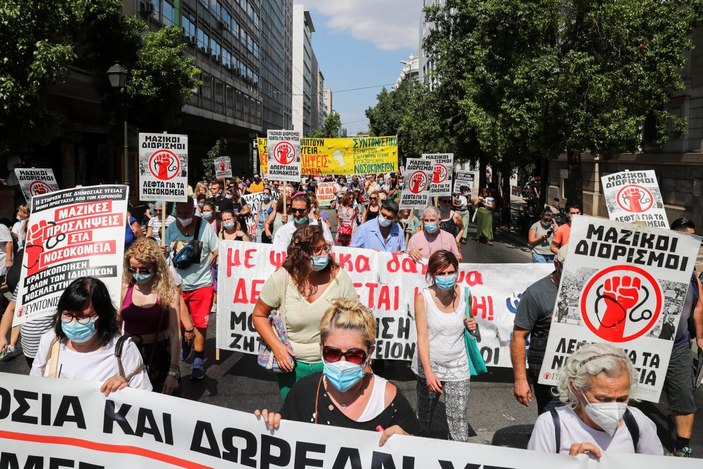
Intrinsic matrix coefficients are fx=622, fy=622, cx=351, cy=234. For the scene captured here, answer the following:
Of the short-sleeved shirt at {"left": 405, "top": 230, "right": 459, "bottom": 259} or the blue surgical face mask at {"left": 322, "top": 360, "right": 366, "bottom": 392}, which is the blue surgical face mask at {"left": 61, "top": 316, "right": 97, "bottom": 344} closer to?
the blue surgical face mask at {"left": 322, "top": 360, "right": 366, "bottom": 392}

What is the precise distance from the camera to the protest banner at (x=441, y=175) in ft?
37.6

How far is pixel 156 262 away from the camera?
402 cm

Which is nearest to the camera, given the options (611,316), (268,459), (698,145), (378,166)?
(268,459)

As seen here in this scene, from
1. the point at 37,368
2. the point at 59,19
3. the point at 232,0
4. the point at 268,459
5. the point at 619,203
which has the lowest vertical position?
the point at 268,459

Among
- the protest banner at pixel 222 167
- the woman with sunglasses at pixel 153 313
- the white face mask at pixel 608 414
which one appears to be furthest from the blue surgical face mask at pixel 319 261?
the protest banner at pixel 222 167

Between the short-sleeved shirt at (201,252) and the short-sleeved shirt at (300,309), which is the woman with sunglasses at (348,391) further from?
the short-sleeved shirt at (201,252)

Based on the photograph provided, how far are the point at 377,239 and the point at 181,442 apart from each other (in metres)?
4.85

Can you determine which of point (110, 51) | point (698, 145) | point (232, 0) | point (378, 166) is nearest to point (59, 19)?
point (110, 51)

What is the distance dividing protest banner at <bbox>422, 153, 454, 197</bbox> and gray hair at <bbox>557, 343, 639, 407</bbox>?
8495 mm

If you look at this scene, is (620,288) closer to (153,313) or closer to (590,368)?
(590,368)

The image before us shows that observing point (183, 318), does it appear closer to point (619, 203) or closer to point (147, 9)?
point (619, 203)

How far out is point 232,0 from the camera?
49562 mm

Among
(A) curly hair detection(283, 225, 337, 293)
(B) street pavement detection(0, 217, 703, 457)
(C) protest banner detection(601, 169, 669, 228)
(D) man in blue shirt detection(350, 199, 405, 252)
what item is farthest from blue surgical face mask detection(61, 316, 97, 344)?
(C) protest banner detection(601, 169, 669, 228)

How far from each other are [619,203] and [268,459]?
18.0 feet
